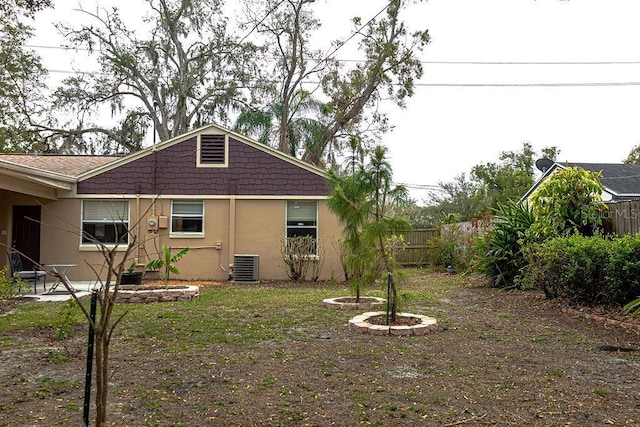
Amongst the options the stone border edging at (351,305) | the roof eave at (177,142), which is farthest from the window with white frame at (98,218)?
the stone border edging at (351,305)

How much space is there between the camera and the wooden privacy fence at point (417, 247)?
20.7 m

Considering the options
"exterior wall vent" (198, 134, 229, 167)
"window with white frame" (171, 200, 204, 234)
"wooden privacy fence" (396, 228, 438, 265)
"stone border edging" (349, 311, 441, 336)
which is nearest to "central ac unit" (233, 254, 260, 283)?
"window with white frame" (171, 200, 204, 234)

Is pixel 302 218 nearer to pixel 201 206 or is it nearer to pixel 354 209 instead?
pixel 201 206

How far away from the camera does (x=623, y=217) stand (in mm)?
9461

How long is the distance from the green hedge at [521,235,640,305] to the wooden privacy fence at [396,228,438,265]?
10.7 m

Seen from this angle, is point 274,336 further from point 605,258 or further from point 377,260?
point 605,258

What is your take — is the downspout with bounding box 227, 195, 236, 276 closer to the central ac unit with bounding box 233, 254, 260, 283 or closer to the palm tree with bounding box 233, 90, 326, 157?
the central ac unit with bounding box 233, 254, 260, 283

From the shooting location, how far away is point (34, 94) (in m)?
24.6

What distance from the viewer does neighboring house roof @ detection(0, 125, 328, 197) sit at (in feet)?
46.8

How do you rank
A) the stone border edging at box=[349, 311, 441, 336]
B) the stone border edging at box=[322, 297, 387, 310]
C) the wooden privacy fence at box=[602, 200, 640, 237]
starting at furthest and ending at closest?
the wooden privacy fence at box=[602, 200, 640, 237] → the stone border edging at box=[322, 297, 387, 310] → the stone border edging at box=[349, 311, 441, 336]

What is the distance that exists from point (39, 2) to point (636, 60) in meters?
17.3

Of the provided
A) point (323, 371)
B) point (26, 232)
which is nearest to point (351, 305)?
point (323, 371)

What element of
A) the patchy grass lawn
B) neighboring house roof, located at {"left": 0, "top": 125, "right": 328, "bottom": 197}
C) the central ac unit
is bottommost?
the patchy grass lawn

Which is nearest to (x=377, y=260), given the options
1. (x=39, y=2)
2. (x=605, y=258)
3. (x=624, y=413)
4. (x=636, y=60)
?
(x=605, y=258)
